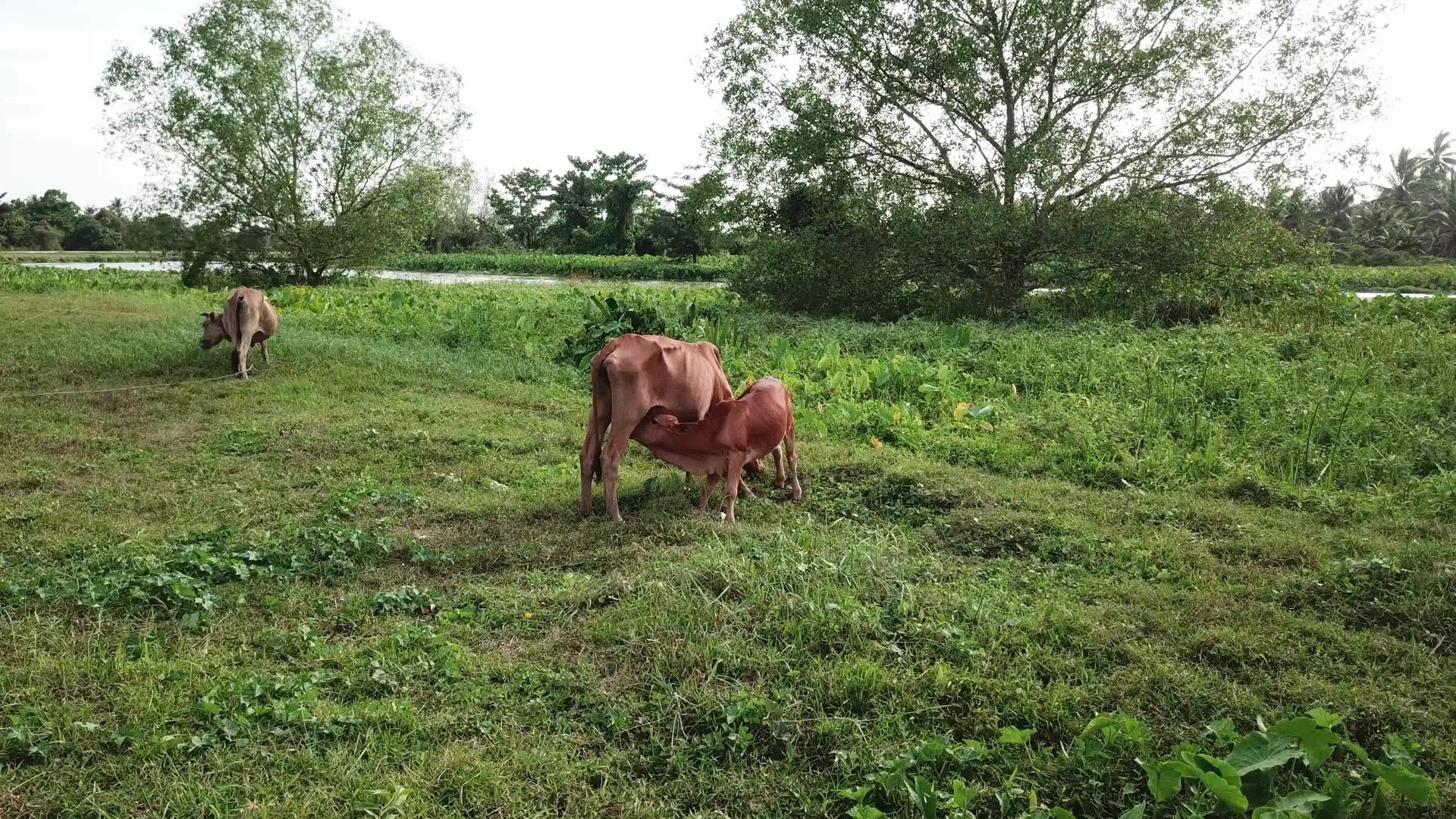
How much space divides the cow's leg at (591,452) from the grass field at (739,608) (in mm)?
231

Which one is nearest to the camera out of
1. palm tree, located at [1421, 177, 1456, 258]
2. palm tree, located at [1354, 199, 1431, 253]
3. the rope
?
the rope

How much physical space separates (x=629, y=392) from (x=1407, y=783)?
165 inches

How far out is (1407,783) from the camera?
8.71ft

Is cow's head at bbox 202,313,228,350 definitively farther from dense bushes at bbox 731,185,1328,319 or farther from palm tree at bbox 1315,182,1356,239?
palm tree at bbox 1315,182,1356,239

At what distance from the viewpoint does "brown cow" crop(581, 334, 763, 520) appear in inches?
222

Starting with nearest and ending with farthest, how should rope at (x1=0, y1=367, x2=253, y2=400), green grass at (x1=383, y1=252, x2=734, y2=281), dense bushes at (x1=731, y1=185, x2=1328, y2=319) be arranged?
rope at (x1=0, y1=367, x2=253, y2=400)
dense bushes at (x1=731, y1=185, x2=1328, y2=319)
green grass at (x1=383, y1=252, x2=734, y2=281)

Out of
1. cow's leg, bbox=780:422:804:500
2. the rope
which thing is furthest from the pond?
cow's leg, bbox=780:422:804:500

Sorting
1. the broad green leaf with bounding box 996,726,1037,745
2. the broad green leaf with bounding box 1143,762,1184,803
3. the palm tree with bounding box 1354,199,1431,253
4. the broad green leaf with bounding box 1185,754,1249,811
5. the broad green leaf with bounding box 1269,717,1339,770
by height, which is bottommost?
the broad green leaf with bounding box 996,726,1037,745

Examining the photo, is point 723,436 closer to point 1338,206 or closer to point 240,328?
point 240,328

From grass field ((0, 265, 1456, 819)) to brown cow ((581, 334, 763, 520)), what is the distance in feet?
1.34

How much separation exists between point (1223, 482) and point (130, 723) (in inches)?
263

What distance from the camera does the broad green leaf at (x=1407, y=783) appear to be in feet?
8.70

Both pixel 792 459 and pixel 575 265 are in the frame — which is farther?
pixel 575 265

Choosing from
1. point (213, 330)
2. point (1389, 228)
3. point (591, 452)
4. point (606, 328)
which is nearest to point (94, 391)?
point (213, 330)
